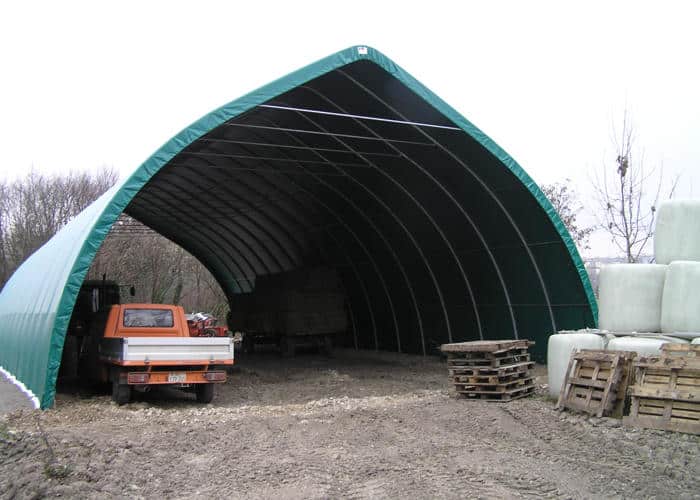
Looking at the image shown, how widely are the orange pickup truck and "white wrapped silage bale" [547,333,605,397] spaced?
5383mm

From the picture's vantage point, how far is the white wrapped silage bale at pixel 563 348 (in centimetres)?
1163

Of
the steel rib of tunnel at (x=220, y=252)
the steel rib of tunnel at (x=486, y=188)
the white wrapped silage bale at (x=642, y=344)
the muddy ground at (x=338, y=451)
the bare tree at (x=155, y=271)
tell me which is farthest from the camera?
the bare tree at (x=155, y=271)

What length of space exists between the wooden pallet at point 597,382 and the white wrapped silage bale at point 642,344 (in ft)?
1.41

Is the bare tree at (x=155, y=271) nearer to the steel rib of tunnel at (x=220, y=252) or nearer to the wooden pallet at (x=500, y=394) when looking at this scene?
the steel rib of tunnel at (x=220, y=252)

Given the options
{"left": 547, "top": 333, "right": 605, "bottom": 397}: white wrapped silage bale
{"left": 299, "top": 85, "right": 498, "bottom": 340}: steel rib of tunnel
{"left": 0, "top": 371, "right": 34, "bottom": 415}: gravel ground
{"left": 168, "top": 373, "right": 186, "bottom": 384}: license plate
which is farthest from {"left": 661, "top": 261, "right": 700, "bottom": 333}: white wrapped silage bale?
{"left": 0, "top": 371, "right": 34, "bottom": 415}: gravel ground

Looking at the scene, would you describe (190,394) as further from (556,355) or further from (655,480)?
(655,480)

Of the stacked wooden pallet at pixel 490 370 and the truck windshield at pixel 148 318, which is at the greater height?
the truck windshield at pixel 148 318

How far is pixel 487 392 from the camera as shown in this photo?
39.4ft

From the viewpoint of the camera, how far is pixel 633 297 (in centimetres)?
1184

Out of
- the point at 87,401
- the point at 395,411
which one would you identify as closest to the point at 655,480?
the point at 395,411

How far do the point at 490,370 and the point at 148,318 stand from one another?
6.38 m

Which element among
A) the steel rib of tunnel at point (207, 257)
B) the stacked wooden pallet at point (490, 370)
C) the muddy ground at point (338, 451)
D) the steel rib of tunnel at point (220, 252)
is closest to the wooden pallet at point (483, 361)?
the stacked wooden pallet at point (490, 370)

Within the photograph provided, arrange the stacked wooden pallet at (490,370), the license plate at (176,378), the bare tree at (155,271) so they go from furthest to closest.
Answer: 1. the bare tree at (155,271)
2. the stacked wooden pallet at (490,370)
3. the license plate at (176,378)

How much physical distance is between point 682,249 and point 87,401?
10.3m
